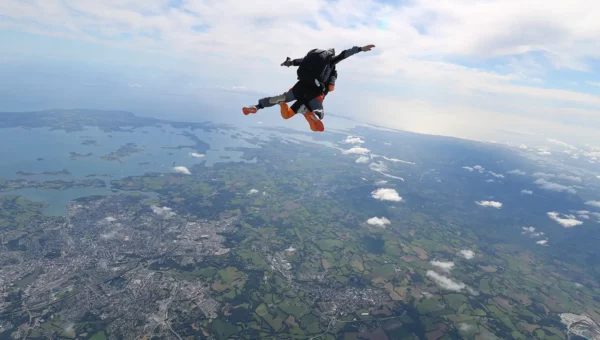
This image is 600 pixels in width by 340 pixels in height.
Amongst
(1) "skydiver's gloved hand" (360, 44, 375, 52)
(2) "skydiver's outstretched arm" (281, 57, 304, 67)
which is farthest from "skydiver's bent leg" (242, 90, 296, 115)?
(1) "skydiver's gloved hand" (360, 44, 375, 52)

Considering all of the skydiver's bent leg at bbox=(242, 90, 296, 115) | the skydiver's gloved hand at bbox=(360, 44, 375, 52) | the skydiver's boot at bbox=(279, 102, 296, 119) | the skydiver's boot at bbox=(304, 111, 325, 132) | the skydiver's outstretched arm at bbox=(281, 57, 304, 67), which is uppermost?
the skydiver's gloved hand at bbox=(360, 44, 375, 52)

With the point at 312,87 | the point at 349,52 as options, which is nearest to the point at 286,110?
the point at 312,87

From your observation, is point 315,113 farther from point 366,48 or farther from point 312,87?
point 366,48

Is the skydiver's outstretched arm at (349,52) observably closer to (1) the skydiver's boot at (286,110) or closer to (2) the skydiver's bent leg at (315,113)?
(2) the skydiver's bent leg at (315,113)

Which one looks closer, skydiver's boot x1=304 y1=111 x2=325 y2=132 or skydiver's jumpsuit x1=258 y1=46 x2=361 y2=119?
skydiver's boot x1=304 y1=111 x2=325 y2=132

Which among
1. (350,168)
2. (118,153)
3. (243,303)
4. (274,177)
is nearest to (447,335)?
(243,303)

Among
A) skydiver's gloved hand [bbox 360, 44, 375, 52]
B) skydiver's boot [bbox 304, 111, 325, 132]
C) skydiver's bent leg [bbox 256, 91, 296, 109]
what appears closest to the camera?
skydiver's gloved hand [bbox 360, 44, 375, 52]

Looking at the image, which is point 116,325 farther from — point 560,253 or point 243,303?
point 560,253

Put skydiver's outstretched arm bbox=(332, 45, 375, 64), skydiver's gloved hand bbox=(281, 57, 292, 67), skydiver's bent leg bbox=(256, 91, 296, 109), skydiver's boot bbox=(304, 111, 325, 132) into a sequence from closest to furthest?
skydiver's outstretched arm bbox=(332, 45, 375, 64) < skydiver's boot bbox=(304, 111, 325, 132) < skydiver's bent leg bbox=(256, 91, 296, 109) < skydiver's gloved hand bbox=(281, 57, 292, 67)

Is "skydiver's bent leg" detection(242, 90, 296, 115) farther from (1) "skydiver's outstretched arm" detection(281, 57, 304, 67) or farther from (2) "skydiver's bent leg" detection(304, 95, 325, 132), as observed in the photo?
(1) "skydiver's outstretched arm" detection(281, 57, 304, 67)

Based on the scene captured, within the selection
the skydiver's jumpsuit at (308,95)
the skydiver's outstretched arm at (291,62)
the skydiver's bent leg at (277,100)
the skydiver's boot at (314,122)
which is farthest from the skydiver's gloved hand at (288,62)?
the skydiver's boot at (314,122)
